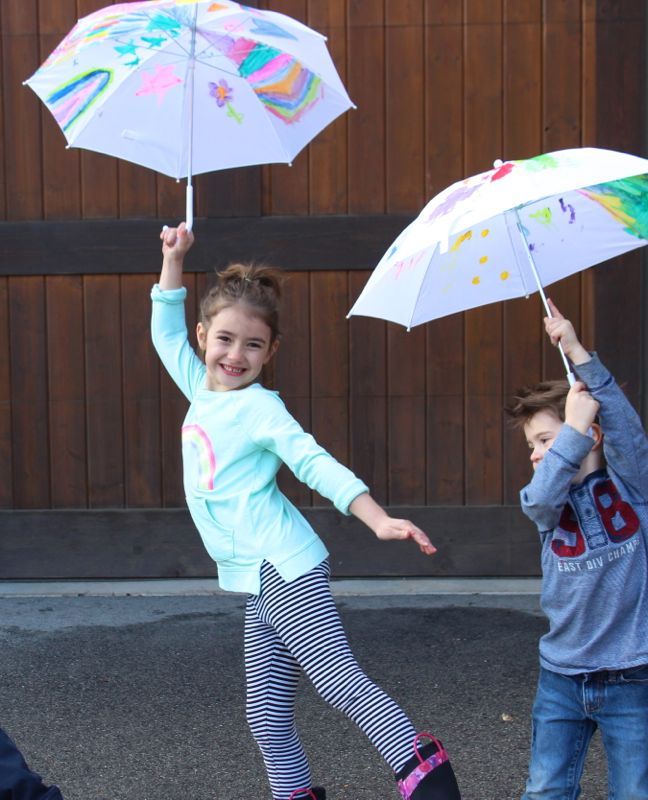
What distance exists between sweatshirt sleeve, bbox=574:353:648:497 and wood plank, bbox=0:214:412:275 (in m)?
2.84

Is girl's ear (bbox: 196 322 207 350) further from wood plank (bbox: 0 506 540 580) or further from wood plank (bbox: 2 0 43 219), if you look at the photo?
wood plank (bbox: 2 0 43 219)

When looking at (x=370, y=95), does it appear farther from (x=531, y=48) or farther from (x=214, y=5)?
(x=214, y=5)

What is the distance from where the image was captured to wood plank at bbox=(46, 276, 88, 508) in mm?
5539

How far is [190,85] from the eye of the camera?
326cm

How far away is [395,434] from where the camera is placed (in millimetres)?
5516

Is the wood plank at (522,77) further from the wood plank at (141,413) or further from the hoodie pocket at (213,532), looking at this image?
the hoodie pocket at (213,532)

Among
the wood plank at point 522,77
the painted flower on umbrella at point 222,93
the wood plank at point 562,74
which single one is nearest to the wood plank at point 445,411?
the wood plank at point 522,77

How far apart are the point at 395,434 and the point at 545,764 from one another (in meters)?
2.93

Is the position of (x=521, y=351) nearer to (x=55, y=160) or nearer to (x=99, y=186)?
(x=99, y=186)

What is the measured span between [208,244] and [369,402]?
3.47 feet

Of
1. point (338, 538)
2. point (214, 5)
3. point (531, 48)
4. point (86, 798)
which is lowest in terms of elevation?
point (86, 798)

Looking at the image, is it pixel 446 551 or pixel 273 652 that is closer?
pixel 273 652

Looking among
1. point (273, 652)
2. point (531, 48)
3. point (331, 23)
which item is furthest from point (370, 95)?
point (273, 652)

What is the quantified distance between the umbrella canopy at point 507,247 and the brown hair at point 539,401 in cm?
23
